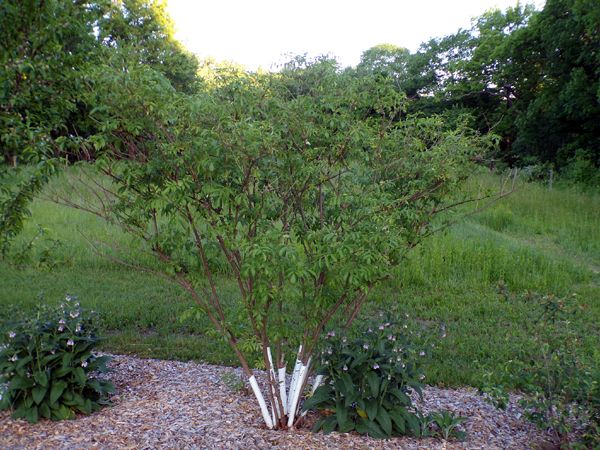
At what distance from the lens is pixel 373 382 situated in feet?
12.0

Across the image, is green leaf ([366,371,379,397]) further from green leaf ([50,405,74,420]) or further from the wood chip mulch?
green leaf ([50,405,74,420])

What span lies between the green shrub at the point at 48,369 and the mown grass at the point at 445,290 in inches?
22.1

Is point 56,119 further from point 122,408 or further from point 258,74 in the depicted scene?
point 122,408

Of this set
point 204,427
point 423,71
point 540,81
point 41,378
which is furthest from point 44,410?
point 423,71

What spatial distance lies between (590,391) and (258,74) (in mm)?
2755

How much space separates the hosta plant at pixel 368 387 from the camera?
371cm

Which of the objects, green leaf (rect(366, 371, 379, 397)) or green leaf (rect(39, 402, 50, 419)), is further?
green leaf (rect(39, 402, 50, 419))

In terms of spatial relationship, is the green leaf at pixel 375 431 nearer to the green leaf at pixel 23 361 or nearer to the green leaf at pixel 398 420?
the green leaf at pixel 398 420

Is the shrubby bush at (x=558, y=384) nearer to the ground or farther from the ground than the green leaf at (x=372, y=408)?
farther from the ground

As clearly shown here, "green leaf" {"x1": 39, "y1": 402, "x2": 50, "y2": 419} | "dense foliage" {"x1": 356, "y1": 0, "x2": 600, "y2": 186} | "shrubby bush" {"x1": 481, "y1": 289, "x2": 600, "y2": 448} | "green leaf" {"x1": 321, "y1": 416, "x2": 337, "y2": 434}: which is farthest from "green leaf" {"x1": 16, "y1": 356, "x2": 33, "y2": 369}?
"dense foliage" {"x1": 356, "y1": 0, "x2": 600, "y2": 186}

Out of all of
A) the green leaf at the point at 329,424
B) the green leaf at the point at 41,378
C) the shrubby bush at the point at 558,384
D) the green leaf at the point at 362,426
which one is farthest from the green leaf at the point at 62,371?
the shrubby bush at the point at 558,384

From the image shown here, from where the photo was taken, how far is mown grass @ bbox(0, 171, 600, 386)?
19.1 feet

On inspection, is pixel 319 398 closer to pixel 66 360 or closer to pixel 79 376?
pixel 79 376

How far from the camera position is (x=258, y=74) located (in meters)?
3.51
